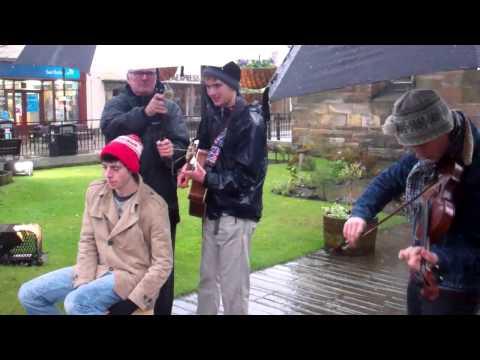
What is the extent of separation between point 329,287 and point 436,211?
3.35 m

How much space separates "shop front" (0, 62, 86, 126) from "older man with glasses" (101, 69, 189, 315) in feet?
73.7

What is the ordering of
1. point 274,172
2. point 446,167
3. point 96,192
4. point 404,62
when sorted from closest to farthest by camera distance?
1. point 446,167
2. point 404,62
3. point 96,192
4. point 274,172

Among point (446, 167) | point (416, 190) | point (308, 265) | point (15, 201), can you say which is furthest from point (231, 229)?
point (15, 201)

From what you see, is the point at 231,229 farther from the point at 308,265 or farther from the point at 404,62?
the point at 308,265

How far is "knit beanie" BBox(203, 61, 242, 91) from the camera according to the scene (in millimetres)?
3477

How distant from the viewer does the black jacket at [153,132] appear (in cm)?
366

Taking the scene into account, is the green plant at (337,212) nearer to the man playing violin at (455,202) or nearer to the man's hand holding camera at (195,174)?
the man's hand holding camera at (195,174)

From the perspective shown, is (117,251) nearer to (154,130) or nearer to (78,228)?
(154,130)

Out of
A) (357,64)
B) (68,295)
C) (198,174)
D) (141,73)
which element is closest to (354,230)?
(357,64)

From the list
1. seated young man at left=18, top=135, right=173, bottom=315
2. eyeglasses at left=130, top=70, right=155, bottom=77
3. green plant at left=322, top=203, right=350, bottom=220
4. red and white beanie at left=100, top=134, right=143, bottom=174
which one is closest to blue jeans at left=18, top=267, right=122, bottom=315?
seated young man at left=18, top=135, right=173, bottom=315

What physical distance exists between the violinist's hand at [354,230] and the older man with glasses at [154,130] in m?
→ 1.42

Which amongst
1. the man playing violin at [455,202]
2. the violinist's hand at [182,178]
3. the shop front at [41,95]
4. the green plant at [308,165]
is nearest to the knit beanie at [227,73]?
the violinist's hand at [182,178]

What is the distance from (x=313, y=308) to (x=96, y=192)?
2464mm

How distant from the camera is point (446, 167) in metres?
2.34
